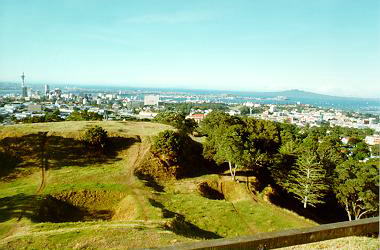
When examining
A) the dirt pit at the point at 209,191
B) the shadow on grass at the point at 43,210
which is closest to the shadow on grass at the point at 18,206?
the shadow on grass at the point at 43,210

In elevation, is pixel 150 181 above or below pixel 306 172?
below

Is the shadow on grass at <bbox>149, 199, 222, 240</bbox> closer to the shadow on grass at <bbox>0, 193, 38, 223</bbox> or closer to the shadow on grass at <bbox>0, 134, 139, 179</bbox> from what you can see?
the shadow on grass at <bbox>0, 193, 38, 223</bbox>

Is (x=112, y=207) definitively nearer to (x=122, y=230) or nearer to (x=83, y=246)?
(x=122, y=230)

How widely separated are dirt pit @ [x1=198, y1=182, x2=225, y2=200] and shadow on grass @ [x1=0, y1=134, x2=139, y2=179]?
33.2ft

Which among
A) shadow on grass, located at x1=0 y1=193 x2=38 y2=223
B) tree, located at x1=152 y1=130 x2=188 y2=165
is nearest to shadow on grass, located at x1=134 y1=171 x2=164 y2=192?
tree, located at x1=152 y1=130 x2=188 y2=165

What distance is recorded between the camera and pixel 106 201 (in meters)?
24.3

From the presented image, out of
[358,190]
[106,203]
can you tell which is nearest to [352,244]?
[106,203]

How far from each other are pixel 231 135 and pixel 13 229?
2257 centimetres

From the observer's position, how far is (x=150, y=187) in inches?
1062

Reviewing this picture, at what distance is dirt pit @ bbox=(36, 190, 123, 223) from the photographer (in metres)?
21.1

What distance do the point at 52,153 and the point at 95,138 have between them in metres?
4.71

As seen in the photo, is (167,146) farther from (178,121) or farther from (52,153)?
(178,121)

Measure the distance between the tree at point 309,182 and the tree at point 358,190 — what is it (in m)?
1.76

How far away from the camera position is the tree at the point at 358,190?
2648 cm
